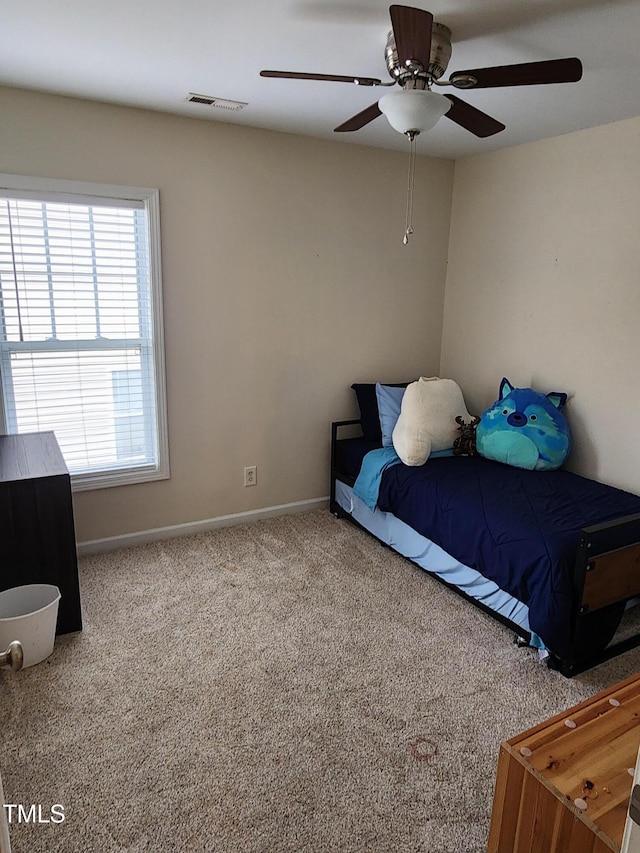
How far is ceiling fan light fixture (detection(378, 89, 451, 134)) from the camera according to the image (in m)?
1.86

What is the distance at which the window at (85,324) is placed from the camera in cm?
281

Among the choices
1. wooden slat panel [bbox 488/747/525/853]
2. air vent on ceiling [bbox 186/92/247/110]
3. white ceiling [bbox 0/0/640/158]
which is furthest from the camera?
air vent on ceiling [bbox 186/92/247/110]

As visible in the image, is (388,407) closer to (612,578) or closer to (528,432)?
(528,432)

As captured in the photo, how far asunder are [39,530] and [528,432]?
2.57 meters

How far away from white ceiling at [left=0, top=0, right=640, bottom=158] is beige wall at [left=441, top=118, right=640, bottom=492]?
316mm

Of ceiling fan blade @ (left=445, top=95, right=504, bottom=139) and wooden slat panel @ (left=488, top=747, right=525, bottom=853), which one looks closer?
wooden slat panel @ (left=488, top=747, right=525, bottom=853)

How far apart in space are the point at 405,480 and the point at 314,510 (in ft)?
3.38

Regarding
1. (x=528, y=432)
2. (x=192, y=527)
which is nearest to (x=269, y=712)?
(x=192, y=527)

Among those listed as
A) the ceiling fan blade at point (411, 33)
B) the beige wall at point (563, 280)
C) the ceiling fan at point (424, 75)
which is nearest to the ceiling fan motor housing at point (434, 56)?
the ceiling fan at point (424, 75)

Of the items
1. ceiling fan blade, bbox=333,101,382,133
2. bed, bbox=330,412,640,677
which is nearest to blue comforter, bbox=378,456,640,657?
bed, bbox=330,412,640,677

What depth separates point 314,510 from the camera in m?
3.97

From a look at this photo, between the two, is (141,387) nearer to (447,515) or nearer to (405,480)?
(405,480)

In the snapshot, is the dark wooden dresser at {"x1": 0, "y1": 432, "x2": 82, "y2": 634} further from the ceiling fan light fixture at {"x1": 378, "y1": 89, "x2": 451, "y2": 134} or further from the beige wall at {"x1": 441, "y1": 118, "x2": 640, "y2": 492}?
the beige wall at {"x1": 441, "y1": 118, "x2": 640, "y2": 492}

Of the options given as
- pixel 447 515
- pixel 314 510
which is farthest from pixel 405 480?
pixel 314 510
